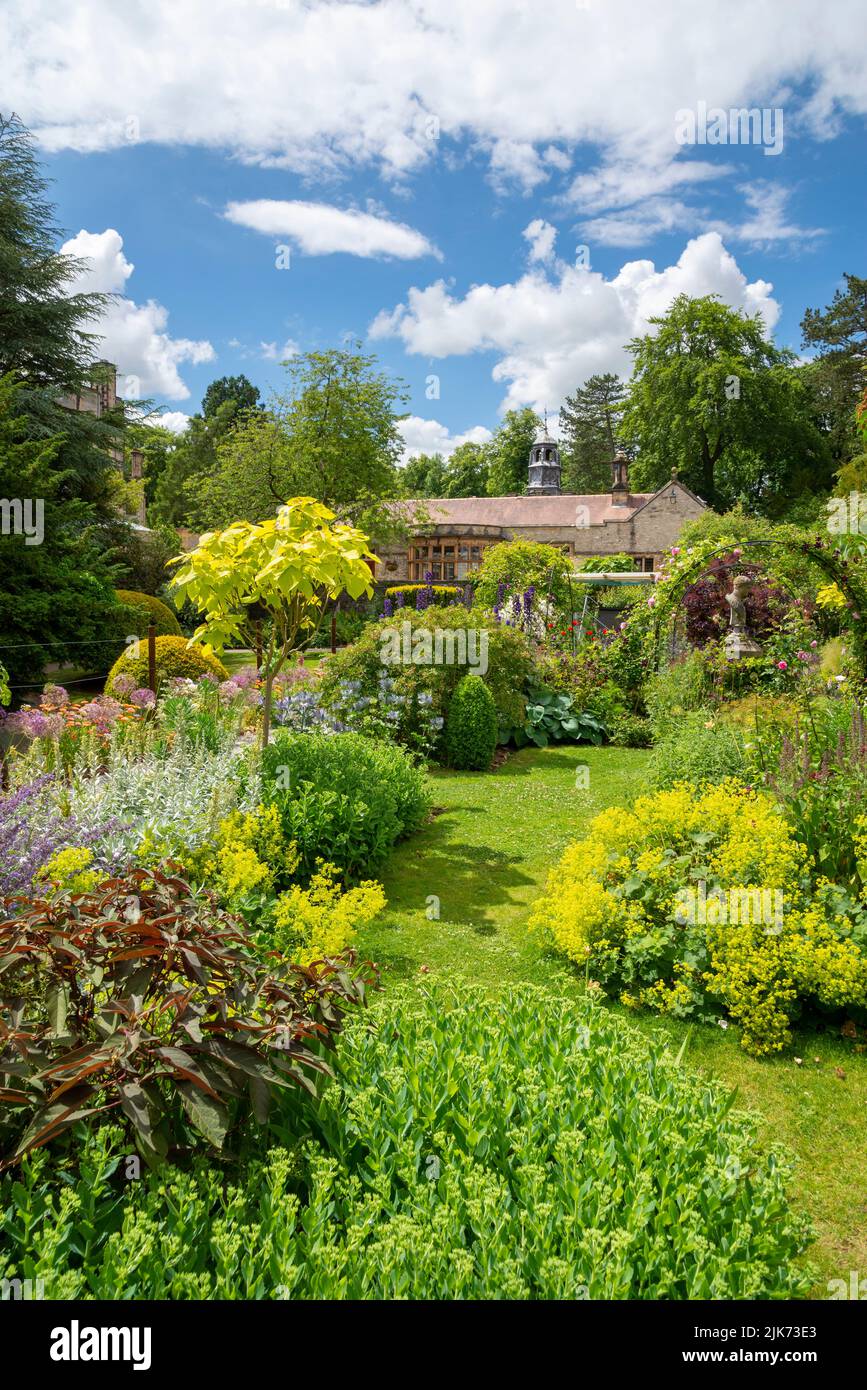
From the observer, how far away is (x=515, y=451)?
190 feet

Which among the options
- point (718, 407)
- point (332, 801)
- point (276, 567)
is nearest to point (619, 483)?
point (718, 407)

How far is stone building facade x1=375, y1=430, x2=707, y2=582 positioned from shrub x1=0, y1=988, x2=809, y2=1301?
3476 cm

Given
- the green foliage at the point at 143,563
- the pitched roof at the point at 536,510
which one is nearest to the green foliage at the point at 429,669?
the green foliage at the point at 143,563

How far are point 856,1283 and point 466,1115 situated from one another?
128 centimetres

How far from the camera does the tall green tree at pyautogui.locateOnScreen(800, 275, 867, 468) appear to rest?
1384 inches

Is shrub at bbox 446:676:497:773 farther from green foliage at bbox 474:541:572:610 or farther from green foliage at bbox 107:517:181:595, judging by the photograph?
green foliage at bbox 107:517:181:595

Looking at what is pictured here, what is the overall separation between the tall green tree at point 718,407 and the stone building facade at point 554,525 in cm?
187

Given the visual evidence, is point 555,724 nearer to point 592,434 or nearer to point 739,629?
point 739,629

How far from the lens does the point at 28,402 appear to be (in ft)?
57.0

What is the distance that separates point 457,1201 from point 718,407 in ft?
130

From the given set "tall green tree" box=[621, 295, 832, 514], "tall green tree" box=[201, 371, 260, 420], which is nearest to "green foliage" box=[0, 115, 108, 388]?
"tall green tree" box=[621, 295, 832, 514]

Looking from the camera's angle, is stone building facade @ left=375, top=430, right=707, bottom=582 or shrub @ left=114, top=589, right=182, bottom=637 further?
stone building facade @ left=375, top=430, right=707, bottom=582
